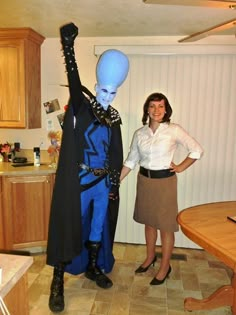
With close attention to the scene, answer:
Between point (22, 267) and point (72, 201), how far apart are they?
1.09 meters

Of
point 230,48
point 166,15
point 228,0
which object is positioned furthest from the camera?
point 230,48

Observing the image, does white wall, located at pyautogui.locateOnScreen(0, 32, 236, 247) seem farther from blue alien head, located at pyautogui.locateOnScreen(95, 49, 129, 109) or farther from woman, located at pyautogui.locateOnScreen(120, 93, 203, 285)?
blue alien head, located at pyautogui.locateOnScreen(95, 49, 129, 109)

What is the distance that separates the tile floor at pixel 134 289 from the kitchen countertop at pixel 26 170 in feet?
2.72

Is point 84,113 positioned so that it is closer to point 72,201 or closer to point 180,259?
point 72,201

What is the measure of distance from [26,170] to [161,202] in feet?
4.16

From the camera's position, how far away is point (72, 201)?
199 centimetres

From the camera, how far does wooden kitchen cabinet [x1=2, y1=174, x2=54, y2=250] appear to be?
2.63 metres

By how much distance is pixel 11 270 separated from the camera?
2.87 feet

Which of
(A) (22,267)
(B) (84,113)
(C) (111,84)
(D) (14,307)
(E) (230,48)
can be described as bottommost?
(D) (14,307)

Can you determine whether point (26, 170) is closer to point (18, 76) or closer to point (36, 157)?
point (36, 157)

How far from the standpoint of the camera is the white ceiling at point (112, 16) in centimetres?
204

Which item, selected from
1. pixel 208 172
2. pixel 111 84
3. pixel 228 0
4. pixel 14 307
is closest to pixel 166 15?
pixel 111 84

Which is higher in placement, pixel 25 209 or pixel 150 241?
pixel 25 209

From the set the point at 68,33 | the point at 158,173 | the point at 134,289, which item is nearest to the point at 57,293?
the point at 134,289
